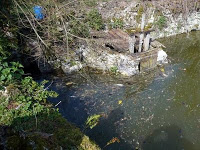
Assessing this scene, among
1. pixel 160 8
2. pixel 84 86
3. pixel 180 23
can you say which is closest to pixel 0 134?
pixel 84 86

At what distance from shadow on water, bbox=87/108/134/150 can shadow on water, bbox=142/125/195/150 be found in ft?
2.15

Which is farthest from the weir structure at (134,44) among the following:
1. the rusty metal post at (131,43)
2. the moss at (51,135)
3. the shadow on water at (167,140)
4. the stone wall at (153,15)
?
the moss at (51,135)

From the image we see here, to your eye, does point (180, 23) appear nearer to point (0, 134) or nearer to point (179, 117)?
point (179, 117)

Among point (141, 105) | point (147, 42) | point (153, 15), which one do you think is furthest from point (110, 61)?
point (153, 15)

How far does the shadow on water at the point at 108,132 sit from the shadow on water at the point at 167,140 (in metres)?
0.66

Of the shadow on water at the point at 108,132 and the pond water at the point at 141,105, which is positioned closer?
the shadow on water at the point at 108,132

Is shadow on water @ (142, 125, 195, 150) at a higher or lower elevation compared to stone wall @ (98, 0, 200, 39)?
lower

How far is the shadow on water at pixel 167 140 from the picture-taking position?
5422mm

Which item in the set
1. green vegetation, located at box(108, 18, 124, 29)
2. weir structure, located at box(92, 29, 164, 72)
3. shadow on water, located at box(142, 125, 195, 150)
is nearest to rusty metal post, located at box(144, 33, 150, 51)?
weir structure, located at box(92, 29, 164, 72)

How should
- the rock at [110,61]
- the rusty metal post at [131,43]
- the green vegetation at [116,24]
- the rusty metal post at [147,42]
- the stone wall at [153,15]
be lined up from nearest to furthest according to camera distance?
the rock at [110,61]
the rusty metal post at [131,43]
the rusty metal post at [147,42]
the green vegetation at [116,24]
the stone wall at [153,15]

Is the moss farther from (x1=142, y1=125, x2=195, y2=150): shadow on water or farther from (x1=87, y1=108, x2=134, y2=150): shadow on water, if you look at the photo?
(x1=142, y1=125, x2=195, y2=150): shadow on water

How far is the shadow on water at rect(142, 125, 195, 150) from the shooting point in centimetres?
542

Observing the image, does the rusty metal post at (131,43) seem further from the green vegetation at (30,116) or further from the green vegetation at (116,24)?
the green vegetation at (30,116)

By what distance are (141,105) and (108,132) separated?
187 cm
